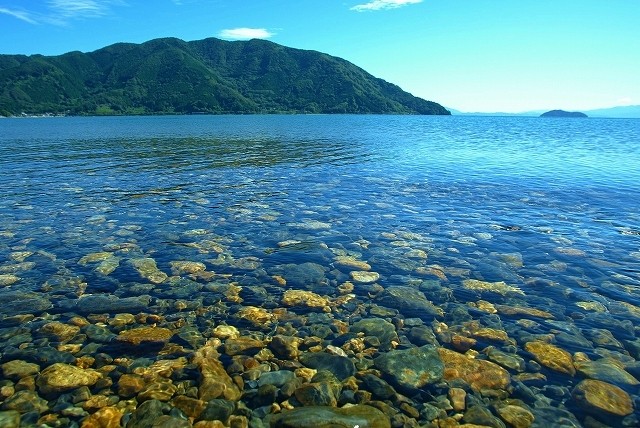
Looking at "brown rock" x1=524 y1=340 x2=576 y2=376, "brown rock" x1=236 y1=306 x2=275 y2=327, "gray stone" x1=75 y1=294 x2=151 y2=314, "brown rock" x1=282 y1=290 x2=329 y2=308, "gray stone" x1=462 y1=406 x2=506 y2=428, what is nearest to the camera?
"gray stone" x1=462 y1=406 x2=506 y2=428

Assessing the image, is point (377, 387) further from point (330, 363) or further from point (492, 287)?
point (492, 287)

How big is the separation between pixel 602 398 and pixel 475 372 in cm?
231

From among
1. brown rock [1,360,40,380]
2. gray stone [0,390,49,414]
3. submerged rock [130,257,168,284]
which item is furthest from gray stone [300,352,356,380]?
submerged rock [130,257,168,284]

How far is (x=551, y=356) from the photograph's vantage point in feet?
29.9

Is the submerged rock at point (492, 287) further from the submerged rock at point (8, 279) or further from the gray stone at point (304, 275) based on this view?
the submerged rock at point (8, 279)

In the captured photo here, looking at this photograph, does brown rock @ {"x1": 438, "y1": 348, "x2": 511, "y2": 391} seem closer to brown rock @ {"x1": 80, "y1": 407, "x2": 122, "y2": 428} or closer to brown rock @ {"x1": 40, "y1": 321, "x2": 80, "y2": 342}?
brown rock @ {"x1": 80, "y1": 407, "x2": 122, "y2": 428}

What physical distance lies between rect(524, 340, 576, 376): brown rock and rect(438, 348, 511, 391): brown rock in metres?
1.14

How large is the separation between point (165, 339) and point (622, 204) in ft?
92.0

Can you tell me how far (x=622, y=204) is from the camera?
25.0 meters

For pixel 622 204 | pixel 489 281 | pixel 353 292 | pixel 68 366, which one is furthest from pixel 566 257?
pixel 68 366

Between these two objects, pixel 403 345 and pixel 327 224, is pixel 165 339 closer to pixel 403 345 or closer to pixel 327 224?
pixel 403 345

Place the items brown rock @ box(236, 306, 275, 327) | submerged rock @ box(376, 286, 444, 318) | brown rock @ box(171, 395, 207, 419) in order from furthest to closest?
submerged rock @ box(376, 286, 444, 318) < brown rock @ box(236, 306, 275, 327) < brown rock @ box(171, 395, 207, 419)

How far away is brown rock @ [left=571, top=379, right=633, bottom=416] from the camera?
736 centimetres

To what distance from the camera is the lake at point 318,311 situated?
7.58m
